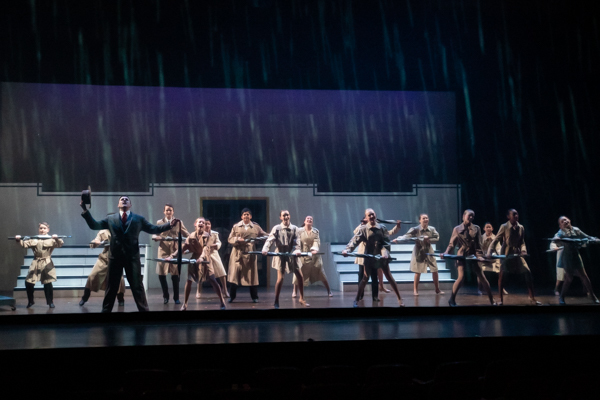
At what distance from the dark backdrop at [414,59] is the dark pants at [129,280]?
3599 mm

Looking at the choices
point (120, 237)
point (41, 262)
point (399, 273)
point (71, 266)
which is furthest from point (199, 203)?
point (120, 237)

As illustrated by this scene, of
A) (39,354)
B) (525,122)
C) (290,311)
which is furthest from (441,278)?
(39,354)

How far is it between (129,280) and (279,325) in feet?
7.41

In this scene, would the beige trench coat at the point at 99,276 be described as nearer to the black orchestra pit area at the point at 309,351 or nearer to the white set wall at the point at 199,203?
the black orchestra pit area at the point at 309,351

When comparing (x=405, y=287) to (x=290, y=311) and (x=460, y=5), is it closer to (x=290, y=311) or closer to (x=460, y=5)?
(x=290, y=311)

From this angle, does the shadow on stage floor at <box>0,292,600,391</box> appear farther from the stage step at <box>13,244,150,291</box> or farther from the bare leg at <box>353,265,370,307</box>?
the stage step at <box>13,244,150,291</box>

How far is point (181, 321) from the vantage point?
22.1 ft

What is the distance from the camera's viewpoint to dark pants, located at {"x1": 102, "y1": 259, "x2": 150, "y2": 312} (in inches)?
275

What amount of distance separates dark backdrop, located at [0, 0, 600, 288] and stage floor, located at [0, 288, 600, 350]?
4179 mm

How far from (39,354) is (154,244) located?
24.7 feet

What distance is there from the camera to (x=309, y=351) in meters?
4.66

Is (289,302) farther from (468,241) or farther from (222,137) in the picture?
(222,137)

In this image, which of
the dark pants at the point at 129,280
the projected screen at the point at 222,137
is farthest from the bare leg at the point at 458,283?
the projected screen at the point at 222,137

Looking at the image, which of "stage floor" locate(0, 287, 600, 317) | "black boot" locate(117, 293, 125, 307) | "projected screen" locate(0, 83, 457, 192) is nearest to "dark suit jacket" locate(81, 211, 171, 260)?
"stage floor" locate(0, 287, 600, 317)
